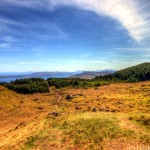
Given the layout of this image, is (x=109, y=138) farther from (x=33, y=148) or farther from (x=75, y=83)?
(x=75, y=83)

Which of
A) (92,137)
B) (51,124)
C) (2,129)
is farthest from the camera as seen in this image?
(2,129)

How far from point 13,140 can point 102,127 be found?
14.1 meters

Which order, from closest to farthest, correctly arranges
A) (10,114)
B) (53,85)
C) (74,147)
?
(74,147) < (10,114) < (53,85)

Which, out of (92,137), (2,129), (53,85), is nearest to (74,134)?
(92,137)

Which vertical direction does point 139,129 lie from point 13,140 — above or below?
above

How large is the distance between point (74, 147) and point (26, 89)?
380 feet

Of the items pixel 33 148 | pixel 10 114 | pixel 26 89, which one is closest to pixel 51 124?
pixel 33 148

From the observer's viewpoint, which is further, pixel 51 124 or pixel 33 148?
pixel 51 124

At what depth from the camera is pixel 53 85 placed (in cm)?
18025

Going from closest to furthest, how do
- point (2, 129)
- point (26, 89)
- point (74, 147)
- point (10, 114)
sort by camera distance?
point (74, 147)
point (2, 129)
point (10, 114)
point (26, 89)

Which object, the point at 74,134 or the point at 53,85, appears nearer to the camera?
the point at 74,134

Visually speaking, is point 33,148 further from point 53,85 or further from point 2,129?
point 53,85

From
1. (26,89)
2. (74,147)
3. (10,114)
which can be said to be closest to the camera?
(74,147)

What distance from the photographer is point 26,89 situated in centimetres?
13650
